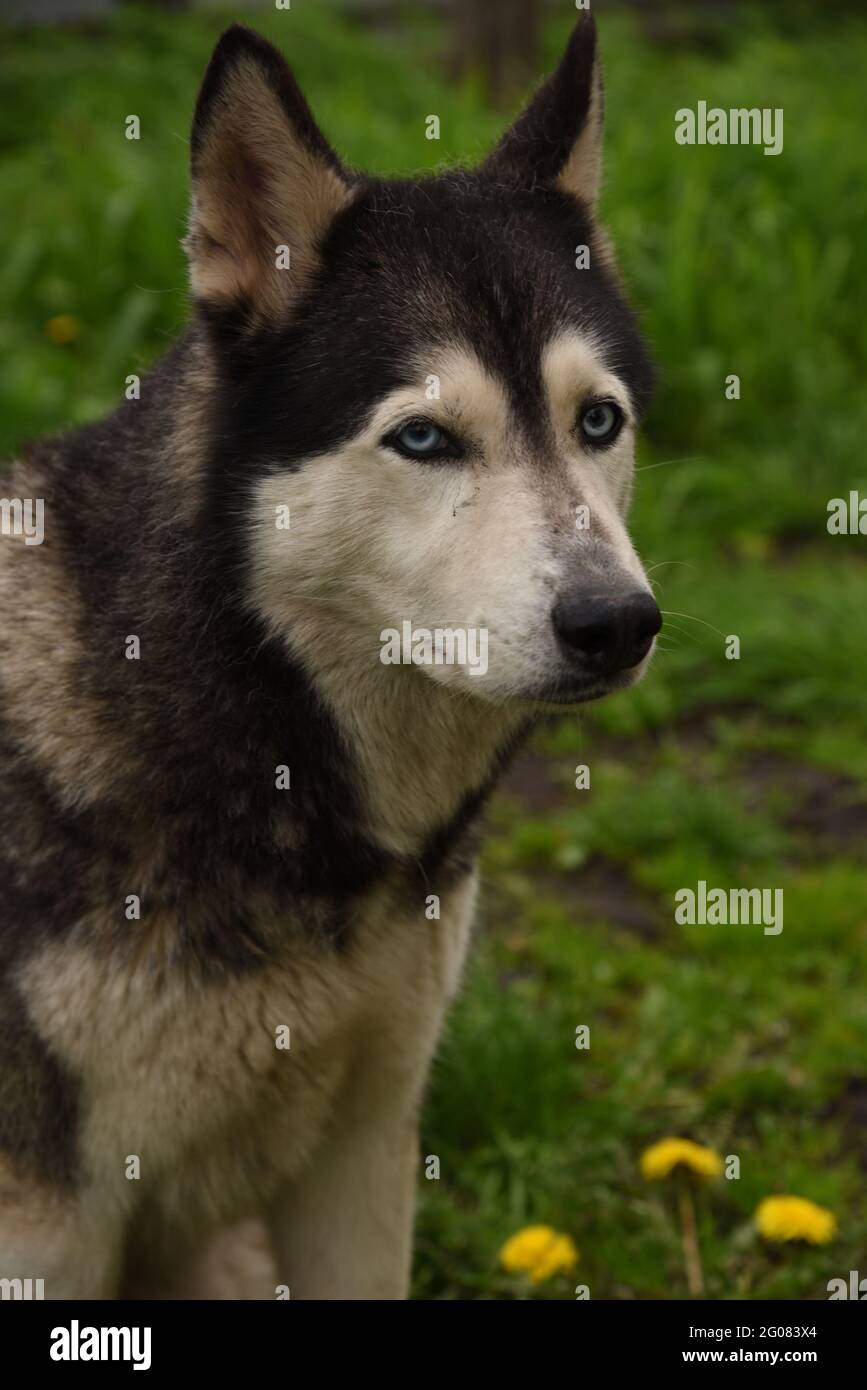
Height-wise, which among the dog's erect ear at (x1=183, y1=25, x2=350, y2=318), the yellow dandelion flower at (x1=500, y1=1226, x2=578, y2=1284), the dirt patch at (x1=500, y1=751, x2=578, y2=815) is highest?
the dog's erect ear at (x1=183, y1=25, x2=350, y2=318)

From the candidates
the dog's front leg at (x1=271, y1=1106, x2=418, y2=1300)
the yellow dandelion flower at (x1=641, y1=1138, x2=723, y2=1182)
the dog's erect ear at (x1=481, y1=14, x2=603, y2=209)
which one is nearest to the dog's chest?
the dog's front leg at (x1=271, y1=1106, x2=418, y2=1300)

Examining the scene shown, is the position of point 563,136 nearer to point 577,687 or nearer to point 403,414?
point 403,414

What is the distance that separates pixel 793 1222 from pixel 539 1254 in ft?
1.77

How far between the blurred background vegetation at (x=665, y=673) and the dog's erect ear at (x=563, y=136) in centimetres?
40

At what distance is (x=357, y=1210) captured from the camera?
3291 mm

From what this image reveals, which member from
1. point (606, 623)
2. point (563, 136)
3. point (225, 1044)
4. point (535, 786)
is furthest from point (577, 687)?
point (535, 786)

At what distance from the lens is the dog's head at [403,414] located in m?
2.56

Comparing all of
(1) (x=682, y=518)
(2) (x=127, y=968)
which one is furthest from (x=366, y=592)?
(1) (x=682, y=518)

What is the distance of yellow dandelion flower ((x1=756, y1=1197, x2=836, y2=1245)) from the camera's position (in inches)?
135

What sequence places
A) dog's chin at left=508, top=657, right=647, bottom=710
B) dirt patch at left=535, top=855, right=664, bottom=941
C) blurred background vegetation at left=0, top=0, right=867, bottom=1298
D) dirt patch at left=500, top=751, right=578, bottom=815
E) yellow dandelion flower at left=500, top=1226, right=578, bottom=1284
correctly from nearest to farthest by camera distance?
1. dog's chin at left=508, top=657, right=647, bottom=710
2. yellow dandelion flower at left=500, top=1226, right=578, bottom=1284
3. blurred background vegetation at left=0, top=0, right=867, bottom=1298
4. dirt patch at left=535, top=855, right=664, bottom=941
5. dirt patch at left=500, top=751, right=578, bottom=815

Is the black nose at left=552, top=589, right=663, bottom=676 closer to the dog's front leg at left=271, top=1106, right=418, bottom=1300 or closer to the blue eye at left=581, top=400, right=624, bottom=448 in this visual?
the blue eye at left=581, top=400, right=624, bottom=448

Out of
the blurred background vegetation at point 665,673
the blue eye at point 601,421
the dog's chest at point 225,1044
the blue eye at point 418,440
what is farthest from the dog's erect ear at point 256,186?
the dog's chest at point 225,1044

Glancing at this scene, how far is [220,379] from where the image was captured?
110 inches

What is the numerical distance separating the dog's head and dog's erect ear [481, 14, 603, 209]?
20cm
